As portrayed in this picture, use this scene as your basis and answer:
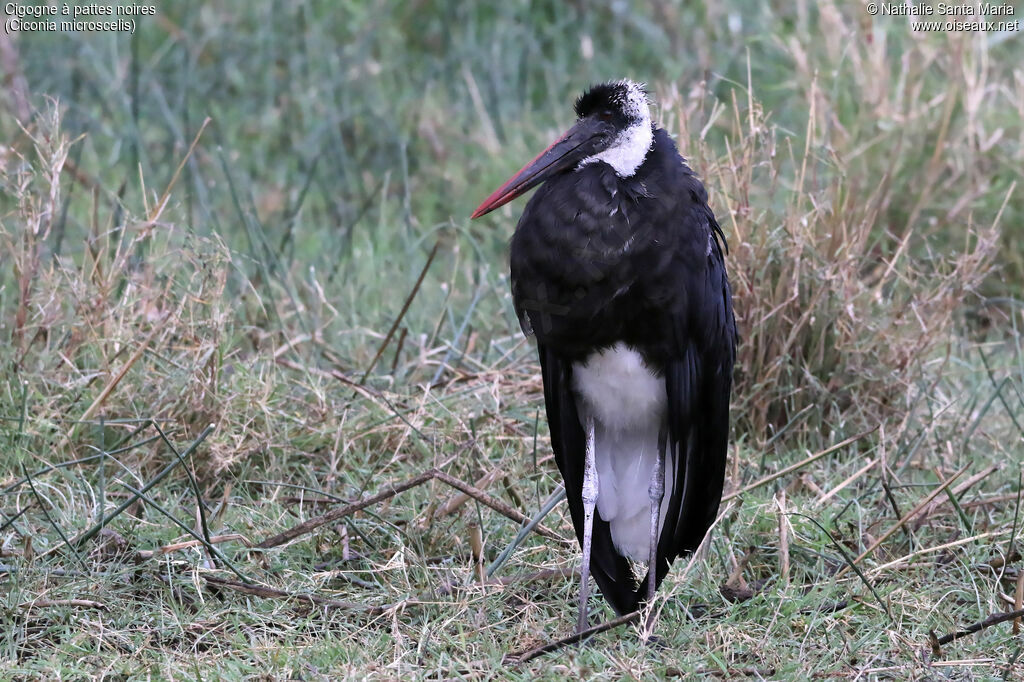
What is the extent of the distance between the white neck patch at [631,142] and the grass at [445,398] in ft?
2.45

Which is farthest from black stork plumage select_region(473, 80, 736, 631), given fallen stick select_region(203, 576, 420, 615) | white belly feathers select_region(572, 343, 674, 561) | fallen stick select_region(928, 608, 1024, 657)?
fallen stick select_region(928, 608, 1024, 657)

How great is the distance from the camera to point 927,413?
13.4ft

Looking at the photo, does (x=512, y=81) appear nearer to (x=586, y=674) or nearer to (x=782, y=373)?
(x=782, y=373)

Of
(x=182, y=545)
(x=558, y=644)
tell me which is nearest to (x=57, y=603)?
(x=182, y=545)

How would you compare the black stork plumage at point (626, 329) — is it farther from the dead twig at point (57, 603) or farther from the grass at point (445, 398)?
the dead twig at point (57, 603)

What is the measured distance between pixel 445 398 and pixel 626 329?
3.41 feet

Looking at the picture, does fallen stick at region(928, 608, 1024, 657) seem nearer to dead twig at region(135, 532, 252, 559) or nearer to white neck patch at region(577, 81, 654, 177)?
white neck patch at region(577, 81, 654, 177)

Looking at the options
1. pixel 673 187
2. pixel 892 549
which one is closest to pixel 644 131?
pixel 673 187

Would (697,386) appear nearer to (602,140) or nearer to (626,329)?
(626,329)

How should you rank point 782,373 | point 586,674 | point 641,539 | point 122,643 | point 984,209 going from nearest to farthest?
point 586,674 < point 122,643 < point 641,539 < point 782,373 < point 984,209

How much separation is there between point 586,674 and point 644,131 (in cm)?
120
